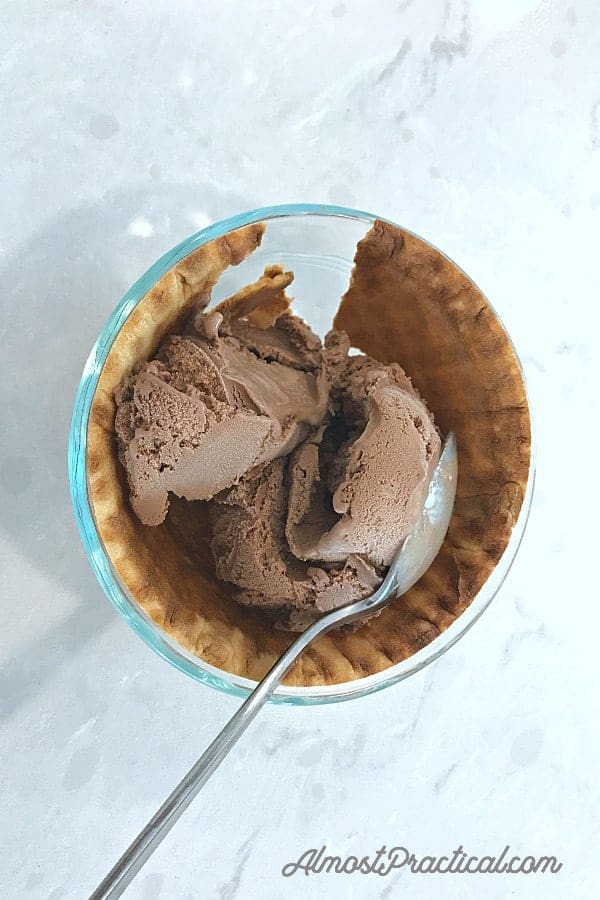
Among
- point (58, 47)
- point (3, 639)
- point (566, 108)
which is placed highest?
point (566, 108)

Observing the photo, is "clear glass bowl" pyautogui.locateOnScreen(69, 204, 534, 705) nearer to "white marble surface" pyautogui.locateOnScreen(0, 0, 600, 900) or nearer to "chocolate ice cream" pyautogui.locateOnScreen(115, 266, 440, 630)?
"chocolate ice cream" pyautogui.locateOnScreen(115, 266, 440, 630)

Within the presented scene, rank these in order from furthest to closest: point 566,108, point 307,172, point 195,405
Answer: point 566,108, point 307,172, point 195,405

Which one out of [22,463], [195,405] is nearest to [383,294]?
[195,405]

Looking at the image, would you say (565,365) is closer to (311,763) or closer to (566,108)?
(566,108)

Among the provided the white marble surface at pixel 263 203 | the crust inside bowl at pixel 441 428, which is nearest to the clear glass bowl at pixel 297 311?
the crust inside bowl at pixel 441 428

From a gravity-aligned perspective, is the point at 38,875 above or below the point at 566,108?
below

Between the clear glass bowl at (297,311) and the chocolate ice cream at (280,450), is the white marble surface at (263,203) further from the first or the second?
the chocolate ice cream at (280,450)

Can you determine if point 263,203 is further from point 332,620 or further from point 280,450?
point 332,620
